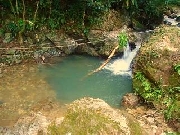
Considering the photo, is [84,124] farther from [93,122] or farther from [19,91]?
[19,91]

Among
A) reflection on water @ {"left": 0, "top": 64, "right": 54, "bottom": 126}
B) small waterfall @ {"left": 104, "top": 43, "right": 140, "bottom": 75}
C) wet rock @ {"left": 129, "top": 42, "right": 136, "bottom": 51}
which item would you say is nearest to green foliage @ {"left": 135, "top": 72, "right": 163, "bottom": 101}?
small waterfall @ {"left": 104, "top": 43, "right": 140, "bottom": 75}

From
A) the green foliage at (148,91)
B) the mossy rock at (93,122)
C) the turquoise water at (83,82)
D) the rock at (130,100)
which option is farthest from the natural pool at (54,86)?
the mossy rock at (93,122)

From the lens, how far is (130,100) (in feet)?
29.3

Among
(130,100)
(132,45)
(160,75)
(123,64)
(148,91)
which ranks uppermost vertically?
(132,45)

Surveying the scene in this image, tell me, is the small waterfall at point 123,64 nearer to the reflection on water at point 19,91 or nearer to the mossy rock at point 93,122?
the reflection on water at point 19,91

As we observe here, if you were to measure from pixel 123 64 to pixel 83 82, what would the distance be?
80.4 inches

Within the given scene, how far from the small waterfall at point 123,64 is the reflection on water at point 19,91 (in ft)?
8.40

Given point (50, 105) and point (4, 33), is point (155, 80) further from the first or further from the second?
point (4, 33)

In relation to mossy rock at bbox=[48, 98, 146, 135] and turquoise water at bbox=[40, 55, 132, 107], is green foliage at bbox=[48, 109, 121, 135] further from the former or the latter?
turquoise water at bbox=[40, 55, 132, 107]

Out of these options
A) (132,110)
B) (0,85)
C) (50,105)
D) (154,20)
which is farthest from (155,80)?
(154,20)

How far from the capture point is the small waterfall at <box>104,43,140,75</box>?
11086mm

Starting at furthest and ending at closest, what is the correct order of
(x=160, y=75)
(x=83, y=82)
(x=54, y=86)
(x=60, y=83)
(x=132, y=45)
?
(x=132, y=45) → (x=83, y=82) → (x=60, y=83) → (x=54, y=86) → (x=160, y=75)

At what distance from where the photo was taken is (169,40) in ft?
31.2

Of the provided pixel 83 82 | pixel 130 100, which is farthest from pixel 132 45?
pixel 130 100
